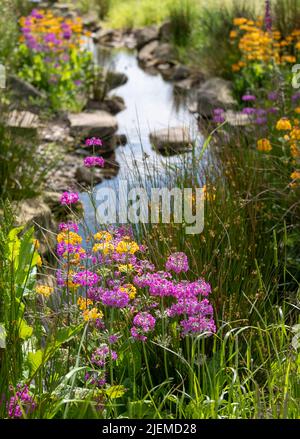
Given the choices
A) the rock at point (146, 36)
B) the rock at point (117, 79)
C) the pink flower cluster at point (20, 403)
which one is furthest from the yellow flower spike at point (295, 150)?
the rock at point (146, 36)

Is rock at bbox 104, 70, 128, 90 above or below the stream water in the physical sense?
above

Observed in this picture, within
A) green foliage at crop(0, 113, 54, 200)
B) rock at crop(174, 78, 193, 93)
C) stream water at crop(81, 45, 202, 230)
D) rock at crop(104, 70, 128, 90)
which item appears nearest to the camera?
green foliage at crop(0, 113, 54, 200)

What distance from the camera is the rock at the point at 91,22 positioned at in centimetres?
1830

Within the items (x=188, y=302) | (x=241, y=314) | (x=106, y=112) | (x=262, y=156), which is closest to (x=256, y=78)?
(x=106, y=112)

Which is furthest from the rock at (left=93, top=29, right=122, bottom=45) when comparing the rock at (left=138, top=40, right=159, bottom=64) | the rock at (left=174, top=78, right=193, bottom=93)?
the rock at (left=174, top=78, right=193, bottom=93)

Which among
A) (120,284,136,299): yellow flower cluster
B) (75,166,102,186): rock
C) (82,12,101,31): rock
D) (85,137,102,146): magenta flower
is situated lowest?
(75,166,102,186): rock

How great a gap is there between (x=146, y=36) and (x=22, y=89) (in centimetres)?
675

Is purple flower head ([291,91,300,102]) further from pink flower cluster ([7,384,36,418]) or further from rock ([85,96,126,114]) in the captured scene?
rock ([85,96,126,114])

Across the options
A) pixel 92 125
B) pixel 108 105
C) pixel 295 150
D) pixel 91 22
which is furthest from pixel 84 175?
pixel 91 22

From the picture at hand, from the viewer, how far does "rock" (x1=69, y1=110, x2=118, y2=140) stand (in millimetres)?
8000

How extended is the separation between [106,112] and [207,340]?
6.43 meters

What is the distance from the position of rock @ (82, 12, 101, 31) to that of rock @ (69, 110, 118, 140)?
10089 mm
